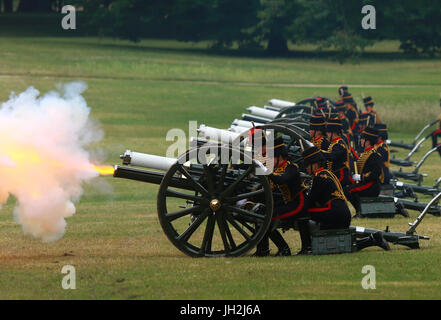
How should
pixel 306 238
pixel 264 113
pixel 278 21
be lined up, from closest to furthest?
pixel 306 238 → pixel 264 113 → pixel 278 21

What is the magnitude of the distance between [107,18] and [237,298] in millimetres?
63675

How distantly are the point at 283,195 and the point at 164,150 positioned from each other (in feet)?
64.3

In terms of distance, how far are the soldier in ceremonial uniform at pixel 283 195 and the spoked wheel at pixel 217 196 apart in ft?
0.81

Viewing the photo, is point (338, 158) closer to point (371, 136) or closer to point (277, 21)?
point (371, 136)

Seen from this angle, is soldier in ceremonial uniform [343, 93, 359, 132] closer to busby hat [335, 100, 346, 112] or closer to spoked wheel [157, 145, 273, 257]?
busby hat [335, 100, 346, 112]

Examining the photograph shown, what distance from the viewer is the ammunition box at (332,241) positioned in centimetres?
1216

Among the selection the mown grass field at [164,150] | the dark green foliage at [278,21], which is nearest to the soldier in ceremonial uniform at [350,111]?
the mown grass field at [164,150]

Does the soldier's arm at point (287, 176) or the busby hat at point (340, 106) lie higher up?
the busby hat at point (340, 106)

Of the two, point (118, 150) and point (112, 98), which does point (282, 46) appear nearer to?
point (112, 98)

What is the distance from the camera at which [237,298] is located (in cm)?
988

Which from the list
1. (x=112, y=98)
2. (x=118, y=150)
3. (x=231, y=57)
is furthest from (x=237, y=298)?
(x=231, y=57)

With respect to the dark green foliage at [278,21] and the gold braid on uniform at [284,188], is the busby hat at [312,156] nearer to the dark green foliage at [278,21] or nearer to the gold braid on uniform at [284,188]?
the gold braid on uniform at [284,188]

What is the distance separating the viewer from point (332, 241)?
40.1 feet

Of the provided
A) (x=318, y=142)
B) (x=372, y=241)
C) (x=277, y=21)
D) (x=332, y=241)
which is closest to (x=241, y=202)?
(x=332, y=241)
